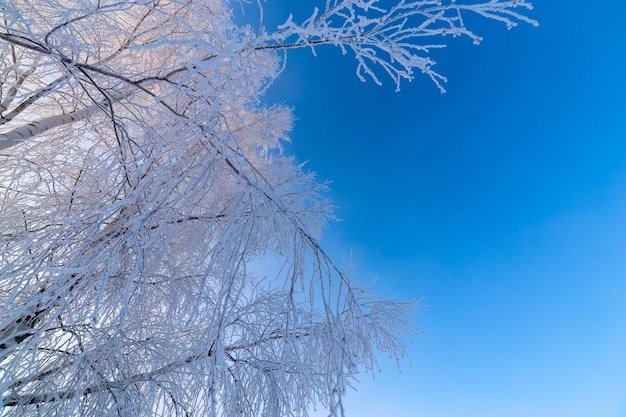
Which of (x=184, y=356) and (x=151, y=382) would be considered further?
(x=184, y=356)

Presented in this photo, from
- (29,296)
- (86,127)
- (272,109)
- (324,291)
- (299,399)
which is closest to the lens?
(324,291)

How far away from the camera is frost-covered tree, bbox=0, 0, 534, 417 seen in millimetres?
1540

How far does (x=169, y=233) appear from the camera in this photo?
227cm

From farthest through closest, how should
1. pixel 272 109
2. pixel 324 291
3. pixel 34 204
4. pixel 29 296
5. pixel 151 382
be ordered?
1. pixel 272 109
2. pixel 34 204
3. pixel 151 382
4. pixel 29 296
5. pixel 324 291

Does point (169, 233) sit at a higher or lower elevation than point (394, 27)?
lower

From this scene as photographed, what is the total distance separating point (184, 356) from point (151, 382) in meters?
0.32

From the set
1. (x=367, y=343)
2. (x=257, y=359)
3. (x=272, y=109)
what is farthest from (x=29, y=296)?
(x=272, y=109)

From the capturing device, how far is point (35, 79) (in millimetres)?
3123

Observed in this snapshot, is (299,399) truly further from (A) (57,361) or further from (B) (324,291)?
(A) (57,361)

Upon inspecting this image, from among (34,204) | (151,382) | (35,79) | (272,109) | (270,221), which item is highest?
(272,109)

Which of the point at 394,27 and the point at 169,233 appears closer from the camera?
the point at 394,27

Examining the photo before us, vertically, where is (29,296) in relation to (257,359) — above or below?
above

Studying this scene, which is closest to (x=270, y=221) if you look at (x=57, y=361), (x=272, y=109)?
(x=57, y=361)

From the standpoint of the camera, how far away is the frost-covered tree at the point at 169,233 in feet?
5.05
